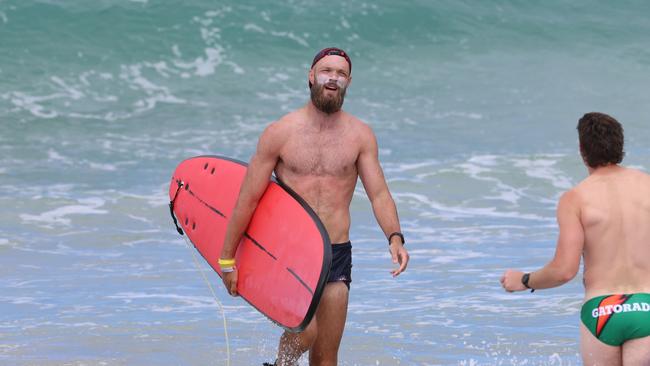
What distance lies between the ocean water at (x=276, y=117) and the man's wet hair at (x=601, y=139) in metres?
2.64

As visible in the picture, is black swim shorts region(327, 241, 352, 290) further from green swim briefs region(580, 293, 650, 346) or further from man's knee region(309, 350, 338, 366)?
green swim briefs region(580, 293, 650, 346)

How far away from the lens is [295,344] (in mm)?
5285

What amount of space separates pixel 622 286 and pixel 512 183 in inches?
397

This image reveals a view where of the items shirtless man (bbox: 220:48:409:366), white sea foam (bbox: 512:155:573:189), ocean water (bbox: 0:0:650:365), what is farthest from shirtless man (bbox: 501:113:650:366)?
white sea foam (bbox: 512:155:573:189)

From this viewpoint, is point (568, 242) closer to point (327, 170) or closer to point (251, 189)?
point (327, 170)

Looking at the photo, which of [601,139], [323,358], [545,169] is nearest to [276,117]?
[545,169]

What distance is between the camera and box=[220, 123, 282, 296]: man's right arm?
5285 mm

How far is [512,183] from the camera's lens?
1427 cm

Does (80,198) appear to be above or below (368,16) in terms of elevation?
below

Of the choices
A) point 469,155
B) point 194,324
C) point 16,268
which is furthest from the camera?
point 469,155

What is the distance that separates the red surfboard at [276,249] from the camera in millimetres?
5164

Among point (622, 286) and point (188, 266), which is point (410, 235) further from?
point (622, 286)

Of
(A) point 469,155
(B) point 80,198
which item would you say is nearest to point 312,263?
(B) point 80,198

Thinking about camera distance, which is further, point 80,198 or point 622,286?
point 80,198
